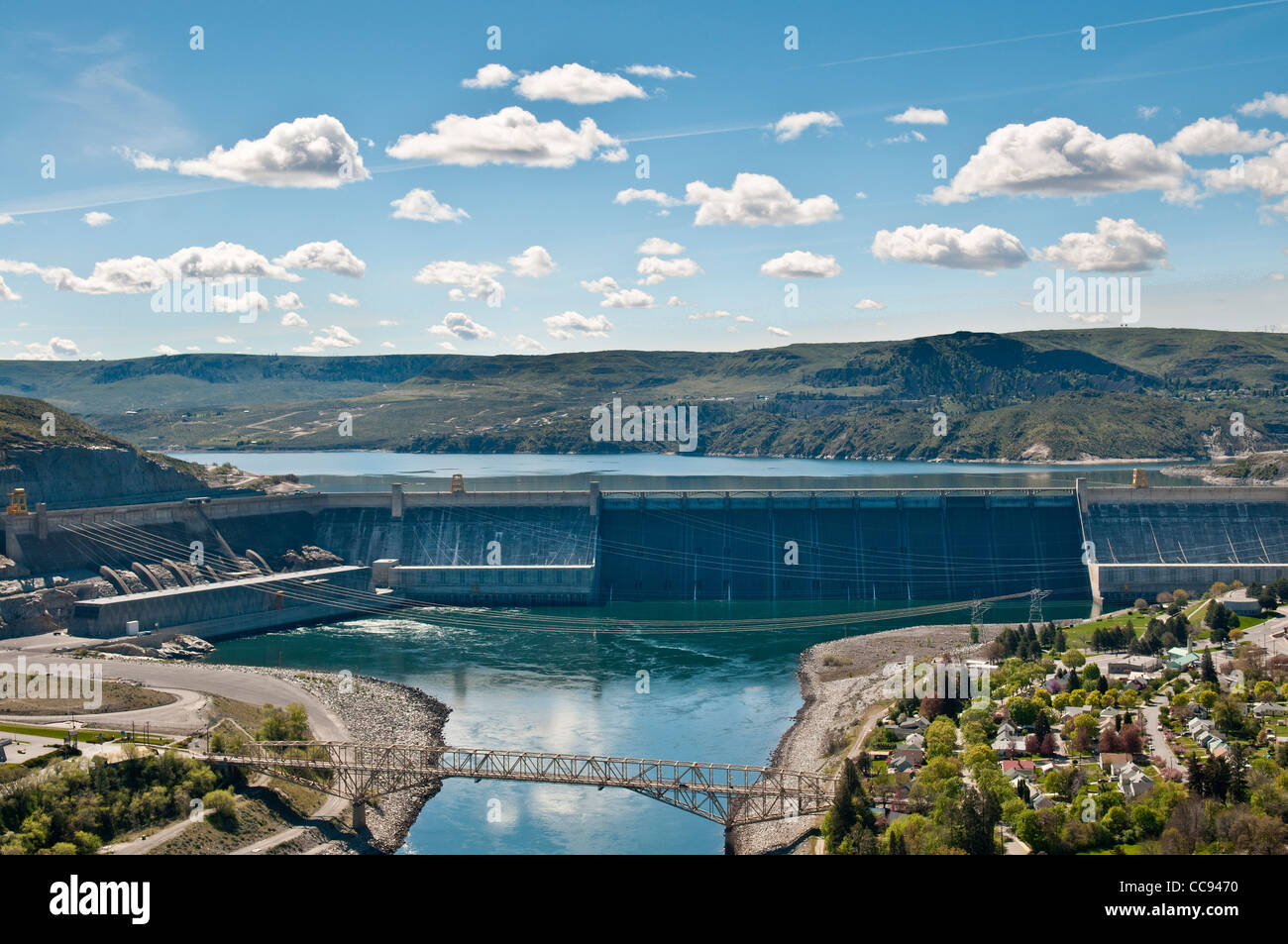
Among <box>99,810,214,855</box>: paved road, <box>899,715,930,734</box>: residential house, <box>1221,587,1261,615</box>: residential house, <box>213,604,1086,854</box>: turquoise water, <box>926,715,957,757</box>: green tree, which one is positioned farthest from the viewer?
<box>1221,587,1261,615</box>: residential house

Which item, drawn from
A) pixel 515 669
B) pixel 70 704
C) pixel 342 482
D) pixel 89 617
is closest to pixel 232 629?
pixel 89 617

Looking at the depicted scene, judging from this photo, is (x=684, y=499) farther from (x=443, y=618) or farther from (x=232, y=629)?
(x=232, y=629)

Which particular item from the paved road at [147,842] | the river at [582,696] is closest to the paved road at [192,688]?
the river at [582,696]

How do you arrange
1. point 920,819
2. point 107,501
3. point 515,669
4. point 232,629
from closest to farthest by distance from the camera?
point 920,819, point 515,669, point 232,629, point 107,501

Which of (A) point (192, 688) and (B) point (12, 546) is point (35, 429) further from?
(A) point (192, 688)

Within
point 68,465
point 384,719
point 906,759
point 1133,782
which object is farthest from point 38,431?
point 1133,782

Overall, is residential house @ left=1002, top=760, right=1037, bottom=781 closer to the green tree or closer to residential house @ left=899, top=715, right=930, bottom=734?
the green tree

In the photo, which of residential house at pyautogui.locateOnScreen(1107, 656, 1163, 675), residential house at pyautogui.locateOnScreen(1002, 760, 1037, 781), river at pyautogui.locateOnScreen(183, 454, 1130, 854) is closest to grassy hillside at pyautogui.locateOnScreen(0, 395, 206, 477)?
river at pyautogui.locateOnScreen(183, 454, 1130, 854)
